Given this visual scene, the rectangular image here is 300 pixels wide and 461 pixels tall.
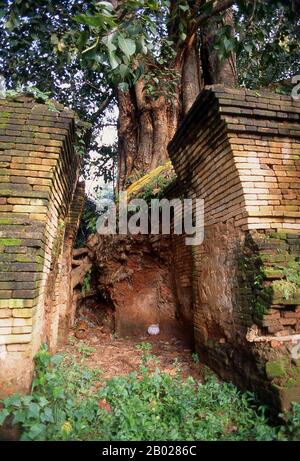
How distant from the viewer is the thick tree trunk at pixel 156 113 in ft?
30.6

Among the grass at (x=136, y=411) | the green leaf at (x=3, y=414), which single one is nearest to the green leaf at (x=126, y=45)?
the grass at (x=136, y=411)

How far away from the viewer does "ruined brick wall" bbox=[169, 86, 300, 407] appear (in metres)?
3.48

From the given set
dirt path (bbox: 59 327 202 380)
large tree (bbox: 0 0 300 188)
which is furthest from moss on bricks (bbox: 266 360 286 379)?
large tree (bbox: 0 0 300 188)

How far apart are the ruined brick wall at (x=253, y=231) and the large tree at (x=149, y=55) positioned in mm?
814

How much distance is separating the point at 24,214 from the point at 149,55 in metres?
5.60

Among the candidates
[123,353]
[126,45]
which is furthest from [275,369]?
[123,353]

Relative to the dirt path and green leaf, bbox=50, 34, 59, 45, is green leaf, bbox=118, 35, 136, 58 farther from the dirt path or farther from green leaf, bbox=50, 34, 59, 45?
the dirt path

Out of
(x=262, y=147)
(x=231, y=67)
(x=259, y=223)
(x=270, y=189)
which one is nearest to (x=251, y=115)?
(x=262, y=147)

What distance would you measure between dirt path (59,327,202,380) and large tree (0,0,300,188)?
4098 mm

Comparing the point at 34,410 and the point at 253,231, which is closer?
the point at 34,410

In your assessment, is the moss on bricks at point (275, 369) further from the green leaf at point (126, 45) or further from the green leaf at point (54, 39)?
the green leaf at point (54, 39)

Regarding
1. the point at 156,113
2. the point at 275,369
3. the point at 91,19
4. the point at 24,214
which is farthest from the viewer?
the point at 156,113

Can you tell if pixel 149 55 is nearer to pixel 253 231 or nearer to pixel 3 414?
pixel 253 231

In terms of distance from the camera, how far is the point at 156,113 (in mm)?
9562
